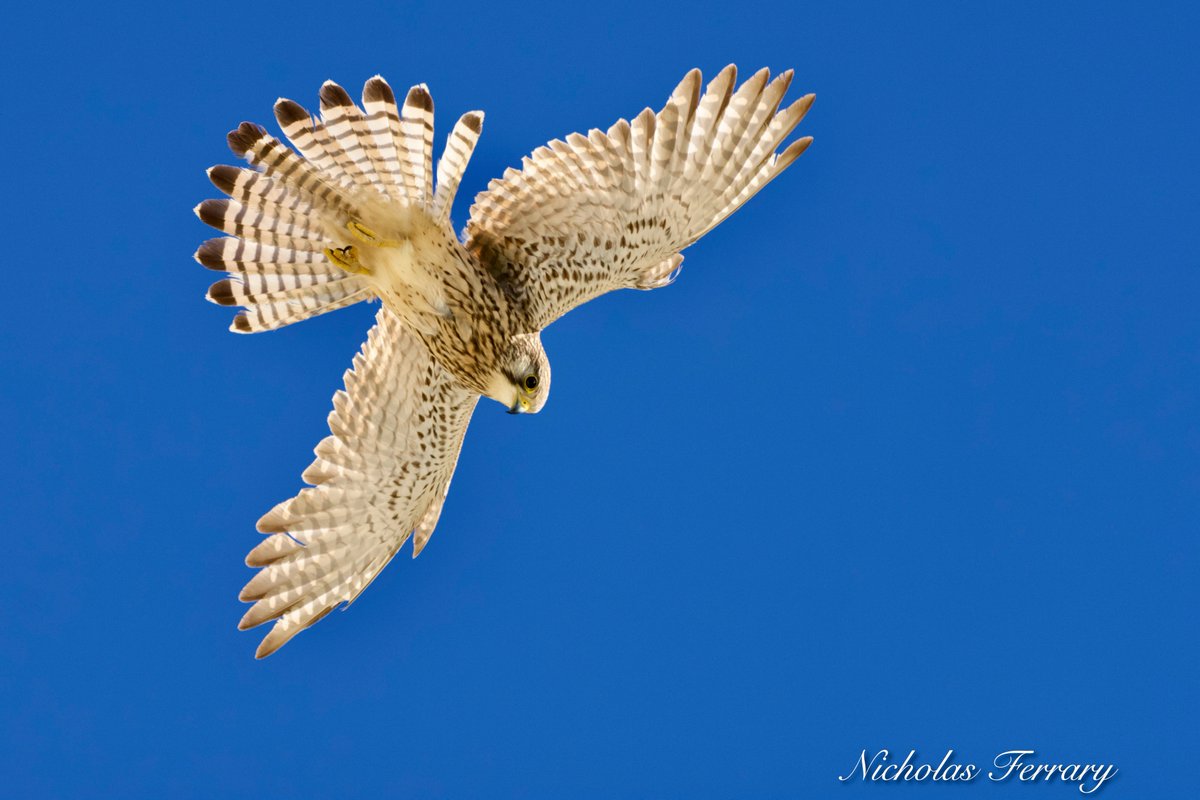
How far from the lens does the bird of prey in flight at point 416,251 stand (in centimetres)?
411

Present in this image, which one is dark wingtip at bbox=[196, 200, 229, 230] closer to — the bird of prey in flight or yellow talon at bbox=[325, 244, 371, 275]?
the bird of prey in flight

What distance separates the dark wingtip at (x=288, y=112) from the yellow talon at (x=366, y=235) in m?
0.40

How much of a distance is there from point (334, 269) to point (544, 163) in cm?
77

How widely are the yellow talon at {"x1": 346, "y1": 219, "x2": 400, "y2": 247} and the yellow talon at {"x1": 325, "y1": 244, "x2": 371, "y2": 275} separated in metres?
0.08

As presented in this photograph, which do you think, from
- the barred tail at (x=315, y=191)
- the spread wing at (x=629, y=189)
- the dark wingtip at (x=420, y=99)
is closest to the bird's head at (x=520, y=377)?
the spread wing at (x=629, y=189)

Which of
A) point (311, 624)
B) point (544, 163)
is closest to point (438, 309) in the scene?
point (544, 163)

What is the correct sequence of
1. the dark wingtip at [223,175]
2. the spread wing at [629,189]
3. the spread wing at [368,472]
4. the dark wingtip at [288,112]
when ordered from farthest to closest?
1. the spread wing at [368,472]
2. the spread wing at [629,189]
3. the dark wingtip at [223,175]
4. the dark wingtip at [288,112]

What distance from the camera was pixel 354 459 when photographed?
474 cm

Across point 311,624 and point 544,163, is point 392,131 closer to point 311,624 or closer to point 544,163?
point 544,163

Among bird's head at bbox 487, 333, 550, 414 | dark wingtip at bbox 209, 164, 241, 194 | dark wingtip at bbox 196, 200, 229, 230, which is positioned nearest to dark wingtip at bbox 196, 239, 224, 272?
dark wingtip at bbox 196, 200, 229, 230

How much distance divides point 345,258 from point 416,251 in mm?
240

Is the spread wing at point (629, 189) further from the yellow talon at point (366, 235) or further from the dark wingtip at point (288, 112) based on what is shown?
the dark wingtip at point (288, 112)

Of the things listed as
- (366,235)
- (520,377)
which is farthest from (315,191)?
(520,377)

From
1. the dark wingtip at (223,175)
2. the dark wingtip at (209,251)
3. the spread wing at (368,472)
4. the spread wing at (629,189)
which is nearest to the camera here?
the dark wingtip at (223,175)
